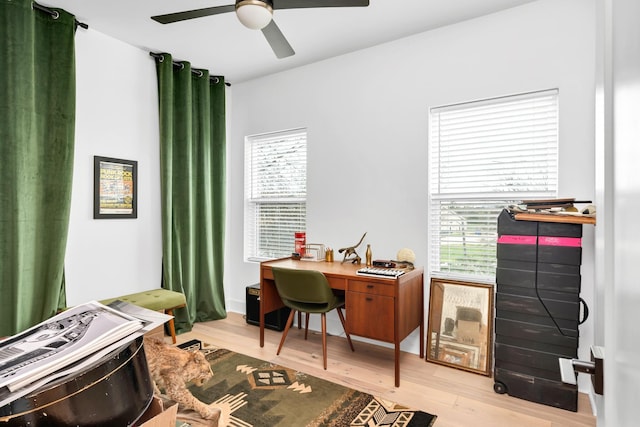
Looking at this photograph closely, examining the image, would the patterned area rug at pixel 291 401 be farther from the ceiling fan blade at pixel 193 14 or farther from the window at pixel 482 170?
the ceiling fan blade at pixel 193 14

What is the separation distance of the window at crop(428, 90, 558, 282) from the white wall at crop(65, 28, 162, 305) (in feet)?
8.85

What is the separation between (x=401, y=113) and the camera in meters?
3.09

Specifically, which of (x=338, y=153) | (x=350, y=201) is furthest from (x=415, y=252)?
(x=338, y=153)

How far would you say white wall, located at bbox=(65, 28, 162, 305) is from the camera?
9.70 feet

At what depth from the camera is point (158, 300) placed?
3078 millimetres

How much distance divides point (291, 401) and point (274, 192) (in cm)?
233

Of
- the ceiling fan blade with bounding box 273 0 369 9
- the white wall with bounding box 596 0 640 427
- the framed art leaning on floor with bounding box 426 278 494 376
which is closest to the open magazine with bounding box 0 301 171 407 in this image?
the white wall with bounding box 596 0 640 427

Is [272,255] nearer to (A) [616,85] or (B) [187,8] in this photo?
(B) [187,8]

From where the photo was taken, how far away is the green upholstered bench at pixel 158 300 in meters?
2.98

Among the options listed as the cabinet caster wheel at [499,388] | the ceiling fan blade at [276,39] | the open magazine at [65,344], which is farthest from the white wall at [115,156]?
the cabinet caster wheel at [499,388]

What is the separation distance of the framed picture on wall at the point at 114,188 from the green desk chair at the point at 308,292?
161cm

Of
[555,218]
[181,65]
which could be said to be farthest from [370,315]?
[181,65]

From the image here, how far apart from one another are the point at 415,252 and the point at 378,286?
0.62 metres

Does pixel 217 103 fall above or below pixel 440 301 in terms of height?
above
